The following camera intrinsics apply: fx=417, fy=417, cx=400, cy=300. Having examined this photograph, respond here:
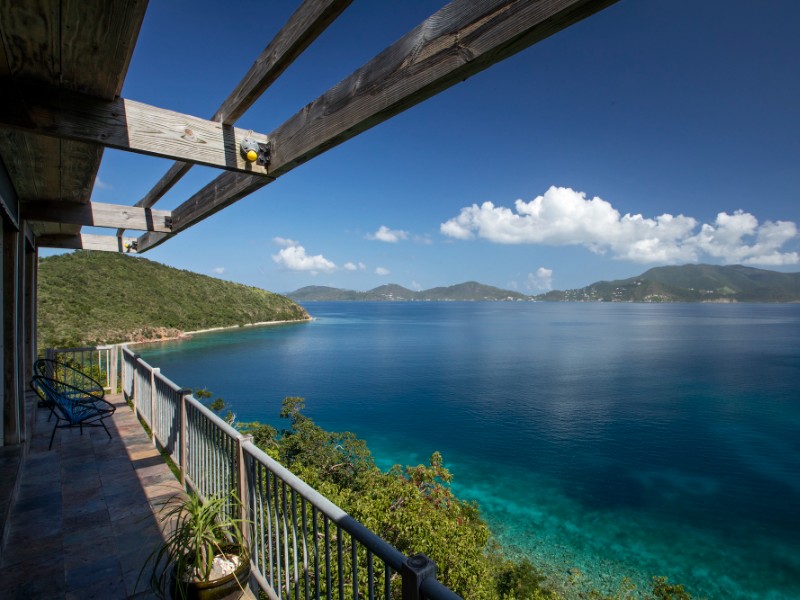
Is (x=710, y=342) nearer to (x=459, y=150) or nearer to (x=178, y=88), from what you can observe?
(x=459, y=150)

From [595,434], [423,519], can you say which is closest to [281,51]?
[423,519]

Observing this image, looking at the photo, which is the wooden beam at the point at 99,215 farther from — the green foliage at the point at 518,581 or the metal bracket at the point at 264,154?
the green foliage at the point at 518,581

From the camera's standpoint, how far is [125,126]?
1.91m

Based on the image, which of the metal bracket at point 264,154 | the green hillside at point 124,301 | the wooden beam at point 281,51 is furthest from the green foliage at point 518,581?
the green hillside at point 124,301

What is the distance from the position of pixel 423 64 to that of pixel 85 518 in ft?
12.9

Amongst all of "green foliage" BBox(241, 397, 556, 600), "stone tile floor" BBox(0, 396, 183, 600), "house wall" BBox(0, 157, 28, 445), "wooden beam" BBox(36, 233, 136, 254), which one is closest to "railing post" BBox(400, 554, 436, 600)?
"stone tile floor" BBox(0, 396, 183, 600)

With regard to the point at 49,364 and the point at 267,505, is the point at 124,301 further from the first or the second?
the point at 267,505

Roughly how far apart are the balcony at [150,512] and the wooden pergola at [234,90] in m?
1.42

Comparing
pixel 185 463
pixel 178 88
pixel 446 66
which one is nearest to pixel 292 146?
pixel 446 66

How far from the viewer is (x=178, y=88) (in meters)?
3.93

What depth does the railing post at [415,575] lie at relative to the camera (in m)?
1.14

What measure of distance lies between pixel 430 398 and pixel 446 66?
29.3 metres

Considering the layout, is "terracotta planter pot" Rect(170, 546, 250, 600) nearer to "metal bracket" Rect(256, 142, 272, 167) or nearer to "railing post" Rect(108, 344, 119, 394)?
"metal bracket" Rect(256, 142, 272, 167)

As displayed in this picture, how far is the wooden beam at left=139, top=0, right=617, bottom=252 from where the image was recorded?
97 centimetres
